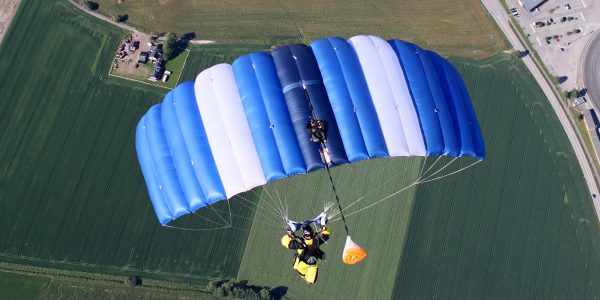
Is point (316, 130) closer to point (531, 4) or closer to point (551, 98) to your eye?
point (551, 98)

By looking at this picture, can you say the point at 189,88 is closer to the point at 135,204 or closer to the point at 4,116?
the point at 135,204

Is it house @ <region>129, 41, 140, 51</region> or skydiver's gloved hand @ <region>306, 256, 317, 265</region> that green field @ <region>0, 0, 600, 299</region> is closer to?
house @ <region>129, 41, 140, 51</region>

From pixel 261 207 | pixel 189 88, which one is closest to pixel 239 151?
pixel 189 88

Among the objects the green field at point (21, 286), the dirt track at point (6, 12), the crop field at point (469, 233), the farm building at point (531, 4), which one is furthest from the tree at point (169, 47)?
the farm building at point (531, 4)

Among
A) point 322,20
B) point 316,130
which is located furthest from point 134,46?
point 316,130

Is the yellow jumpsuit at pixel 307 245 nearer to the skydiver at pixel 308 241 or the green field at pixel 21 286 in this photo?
the skydiver at pixel 308 241

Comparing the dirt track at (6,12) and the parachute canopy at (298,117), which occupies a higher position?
the dirt track at (6,12)

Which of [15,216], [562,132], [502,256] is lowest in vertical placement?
[15,216]
